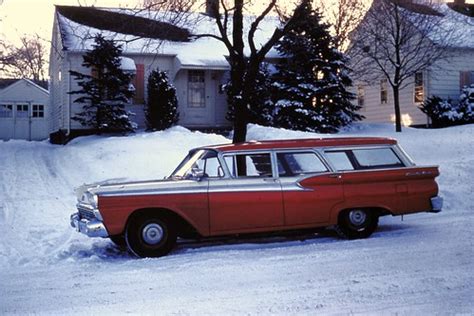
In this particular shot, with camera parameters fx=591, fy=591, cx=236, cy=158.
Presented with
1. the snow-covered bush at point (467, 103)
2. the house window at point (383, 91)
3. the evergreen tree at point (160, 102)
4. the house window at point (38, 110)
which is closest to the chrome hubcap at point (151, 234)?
the evergreen tree at point (160, 102)

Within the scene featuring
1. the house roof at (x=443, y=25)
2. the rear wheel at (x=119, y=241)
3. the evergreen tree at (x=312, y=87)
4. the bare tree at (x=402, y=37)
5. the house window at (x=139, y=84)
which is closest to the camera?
the rear wheel at (x=119, y=241)

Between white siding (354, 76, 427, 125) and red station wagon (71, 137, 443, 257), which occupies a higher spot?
white siding (354, 76, 427, 125)

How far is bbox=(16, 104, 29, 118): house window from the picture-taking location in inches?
1455

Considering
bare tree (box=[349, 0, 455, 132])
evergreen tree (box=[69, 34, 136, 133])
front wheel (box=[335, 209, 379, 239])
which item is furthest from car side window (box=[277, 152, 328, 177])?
bare tree (box=[349, 0, 455, 132])

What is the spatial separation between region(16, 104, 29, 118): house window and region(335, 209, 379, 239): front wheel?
31.7m

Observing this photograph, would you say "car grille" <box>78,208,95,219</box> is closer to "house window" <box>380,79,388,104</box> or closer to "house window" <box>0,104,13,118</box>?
"house window" <box>380,79,388,104</box>

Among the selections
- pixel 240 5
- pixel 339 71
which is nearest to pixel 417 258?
pixel 240 5

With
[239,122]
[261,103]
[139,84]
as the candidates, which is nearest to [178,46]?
[139,84]

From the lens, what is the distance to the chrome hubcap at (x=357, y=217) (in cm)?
925

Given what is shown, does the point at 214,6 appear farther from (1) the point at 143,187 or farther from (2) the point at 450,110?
(2) the point at 450,110

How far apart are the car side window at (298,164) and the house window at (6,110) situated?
1209 inches

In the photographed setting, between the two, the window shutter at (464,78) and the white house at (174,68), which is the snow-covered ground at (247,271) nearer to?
the white house at (174,68)

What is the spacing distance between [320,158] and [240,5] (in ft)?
18.1

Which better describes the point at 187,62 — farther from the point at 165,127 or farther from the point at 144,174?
the point at 144,174
